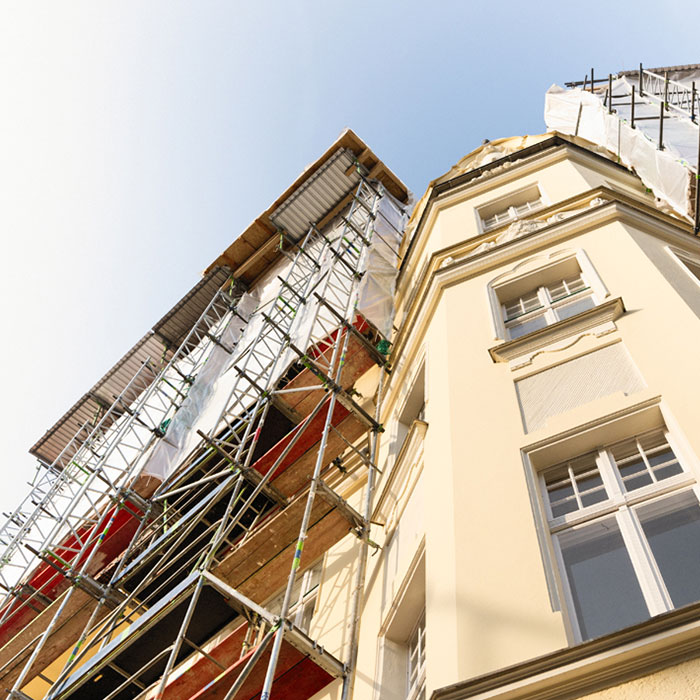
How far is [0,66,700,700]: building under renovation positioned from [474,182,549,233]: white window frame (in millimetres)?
56

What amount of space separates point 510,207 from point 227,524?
8.84m

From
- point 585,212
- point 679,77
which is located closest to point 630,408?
point 585,212

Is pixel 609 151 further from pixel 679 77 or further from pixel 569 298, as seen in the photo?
pixel 679 77

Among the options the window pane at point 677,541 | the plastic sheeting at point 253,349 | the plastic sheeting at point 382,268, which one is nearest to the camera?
the window pane at point 677,541

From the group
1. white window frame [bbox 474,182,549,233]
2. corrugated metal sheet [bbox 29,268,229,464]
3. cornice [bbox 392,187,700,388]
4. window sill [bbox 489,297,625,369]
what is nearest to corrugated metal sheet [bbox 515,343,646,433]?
window sill [bbox 489,297,625,369]

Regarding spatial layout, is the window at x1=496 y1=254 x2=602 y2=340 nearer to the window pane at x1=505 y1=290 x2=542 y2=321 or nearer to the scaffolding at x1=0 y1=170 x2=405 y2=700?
the window pane at x1=505 y1=290 x2=542 y2=321

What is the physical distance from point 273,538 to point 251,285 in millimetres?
17080

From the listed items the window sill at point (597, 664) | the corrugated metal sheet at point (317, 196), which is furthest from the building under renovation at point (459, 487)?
the corrugated metal sheet at point (317, 196)

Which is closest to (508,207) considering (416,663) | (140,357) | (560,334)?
(560,334)

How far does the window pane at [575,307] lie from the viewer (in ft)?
32.9

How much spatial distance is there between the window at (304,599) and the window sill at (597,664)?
5149 millimetres

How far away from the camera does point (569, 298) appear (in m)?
10.5

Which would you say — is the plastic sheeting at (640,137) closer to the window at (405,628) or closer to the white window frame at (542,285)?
the white window frame at (542,285)

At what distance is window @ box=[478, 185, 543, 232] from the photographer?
1561 centimetres
